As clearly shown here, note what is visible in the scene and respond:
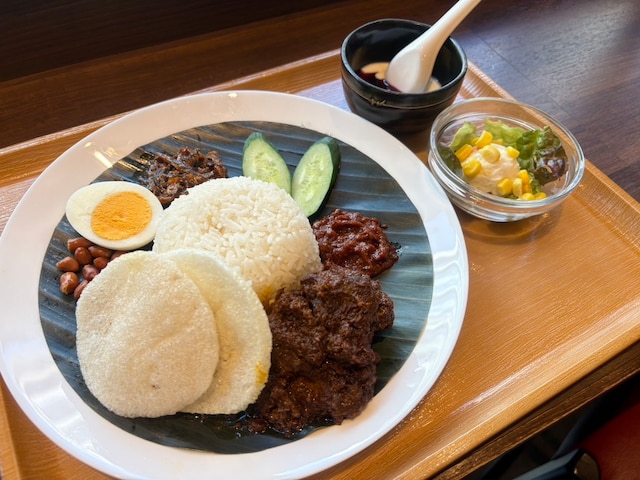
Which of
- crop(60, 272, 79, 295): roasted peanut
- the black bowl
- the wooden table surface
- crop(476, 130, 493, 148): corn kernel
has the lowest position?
the wooden table surface

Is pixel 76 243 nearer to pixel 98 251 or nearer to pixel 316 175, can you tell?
pixel 98 251

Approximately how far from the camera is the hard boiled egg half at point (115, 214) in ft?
7.53

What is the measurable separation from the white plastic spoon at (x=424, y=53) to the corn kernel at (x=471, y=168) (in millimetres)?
542

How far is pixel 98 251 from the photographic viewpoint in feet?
7.39

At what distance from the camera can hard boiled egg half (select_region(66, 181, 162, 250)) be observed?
2.29m

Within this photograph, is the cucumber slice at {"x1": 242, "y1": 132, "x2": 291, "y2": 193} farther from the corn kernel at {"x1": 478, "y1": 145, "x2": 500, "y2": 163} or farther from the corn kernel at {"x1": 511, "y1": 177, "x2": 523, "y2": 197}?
the corn kernel at {"x1": 511, "y1": 177, "x2": 523, "y2": 197}

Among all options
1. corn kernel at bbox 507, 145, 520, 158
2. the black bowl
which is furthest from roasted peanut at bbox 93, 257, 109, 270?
corn kernel at bbox 507, 145, 520, 158

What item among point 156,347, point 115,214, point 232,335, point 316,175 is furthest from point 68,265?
point 316,175

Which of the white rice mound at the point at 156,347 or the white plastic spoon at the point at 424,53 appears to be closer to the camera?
the white rice mound at the point at 156,347

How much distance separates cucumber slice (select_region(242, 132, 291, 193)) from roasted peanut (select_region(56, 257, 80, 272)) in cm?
91

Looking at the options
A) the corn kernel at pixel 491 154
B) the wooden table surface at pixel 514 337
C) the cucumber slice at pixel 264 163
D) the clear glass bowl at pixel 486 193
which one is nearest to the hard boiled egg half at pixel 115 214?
the wooden table surface at pixel 514 337

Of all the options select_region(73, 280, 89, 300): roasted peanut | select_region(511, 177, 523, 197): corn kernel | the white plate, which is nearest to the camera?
the white plate

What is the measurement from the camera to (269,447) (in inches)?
68.6

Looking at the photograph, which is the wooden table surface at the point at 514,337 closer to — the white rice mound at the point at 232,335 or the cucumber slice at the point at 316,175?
the white rice mound at the point at 232,335
